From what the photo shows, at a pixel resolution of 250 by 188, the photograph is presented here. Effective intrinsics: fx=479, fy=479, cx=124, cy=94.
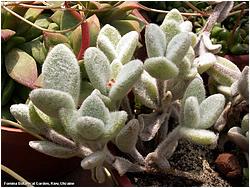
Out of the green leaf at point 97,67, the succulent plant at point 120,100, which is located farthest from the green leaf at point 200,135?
the green leaf at point 97,67

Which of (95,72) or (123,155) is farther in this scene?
(123,155)

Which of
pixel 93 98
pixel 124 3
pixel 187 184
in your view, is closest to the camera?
pixel 93 98

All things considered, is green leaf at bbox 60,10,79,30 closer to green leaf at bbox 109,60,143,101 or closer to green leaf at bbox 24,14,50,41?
green leaf at bbox 24,14,50,41

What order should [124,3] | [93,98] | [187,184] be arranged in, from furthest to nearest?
[124,3]
[187,184]
[93,98]

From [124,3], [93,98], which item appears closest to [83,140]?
[93,98]

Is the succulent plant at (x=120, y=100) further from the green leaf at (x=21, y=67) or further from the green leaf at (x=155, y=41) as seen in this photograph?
the green leaf at (x=21, y=67)

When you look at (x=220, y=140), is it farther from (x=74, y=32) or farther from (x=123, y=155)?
(x=74, y=32)
